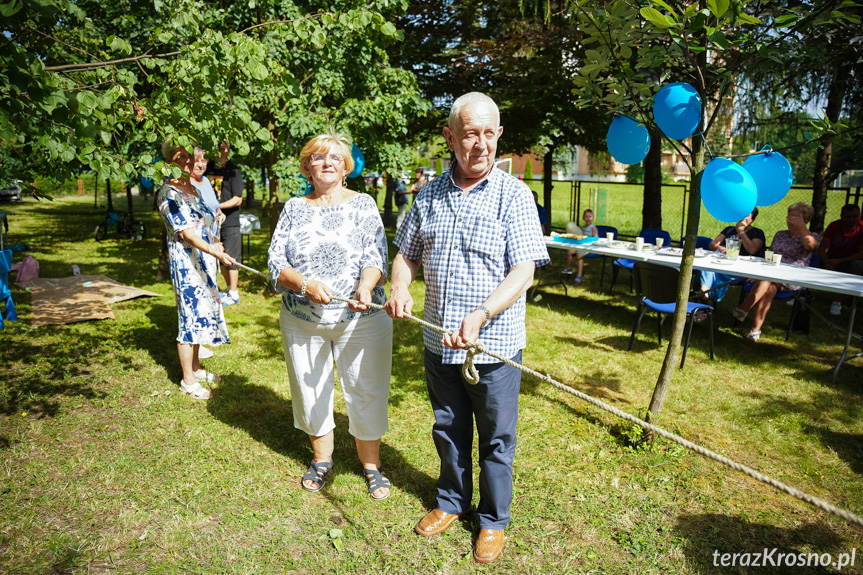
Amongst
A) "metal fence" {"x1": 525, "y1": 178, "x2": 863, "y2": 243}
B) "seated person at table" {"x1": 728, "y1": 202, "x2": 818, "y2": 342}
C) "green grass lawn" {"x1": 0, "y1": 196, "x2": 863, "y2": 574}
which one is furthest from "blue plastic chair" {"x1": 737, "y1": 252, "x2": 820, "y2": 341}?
"metal fence" {"x1": 525, "y1": 178, "x2": 863, "y2": 243}

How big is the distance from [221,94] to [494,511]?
3.22m

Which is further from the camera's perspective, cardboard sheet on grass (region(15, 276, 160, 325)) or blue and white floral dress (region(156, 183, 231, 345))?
cardboard sheet on grass (region(15, 276, 160, 325))

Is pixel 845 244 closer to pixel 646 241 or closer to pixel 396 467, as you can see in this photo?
pixel 646 241

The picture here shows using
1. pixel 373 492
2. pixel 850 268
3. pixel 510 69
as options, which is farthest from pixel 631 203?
pixel 373 492

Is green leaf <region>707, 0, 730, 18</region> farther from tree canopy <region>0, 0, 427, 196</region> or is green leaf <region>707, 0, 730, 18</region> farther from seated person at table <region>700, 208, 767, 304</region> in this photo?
seated person at table <region>700, 208, 767, 304</region>

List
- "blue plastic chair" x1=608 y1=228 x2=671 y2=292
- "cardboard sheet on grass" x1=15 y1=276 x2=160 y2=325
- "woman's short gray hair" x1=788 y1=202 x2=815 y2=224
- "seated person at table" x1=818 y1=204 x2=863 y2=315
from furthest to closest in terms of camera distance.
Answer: "blue plastic chair" x1=608 y1=228 x2=671 y2=292, "seated person at table" x1=818 y1=204 x2=863 y2=315, "cardboard sheet on grass" x1=15 y1=276 x2=160 y2=325, "woman's short gray hair" x1=788 y1=202 x2=815 y2=224

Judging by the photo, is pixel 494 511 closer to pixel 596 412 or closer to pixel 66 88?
pixel 596 412

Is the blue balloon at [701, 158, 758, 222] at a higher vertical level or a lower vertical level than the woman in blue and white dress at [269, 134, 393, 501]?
higher

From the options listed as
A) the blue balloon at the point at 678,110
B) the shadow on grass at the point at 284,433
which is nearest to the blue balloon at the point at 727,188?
the blue balloon at the point at 678,110

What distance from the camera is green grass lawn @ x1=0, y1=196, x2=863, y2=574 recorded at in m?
2.72

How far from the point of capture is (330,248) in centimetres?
289

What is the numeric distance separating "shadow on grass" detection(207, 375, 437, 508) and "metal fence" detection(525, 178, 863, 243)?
9.75m

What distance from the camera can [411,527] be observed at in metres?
2.90

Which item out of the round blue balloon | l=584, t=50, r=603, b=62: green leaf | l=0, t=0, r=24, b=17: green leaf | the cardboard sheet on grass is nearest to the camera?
l=0, t=0, r=24, b=17: green leaf
